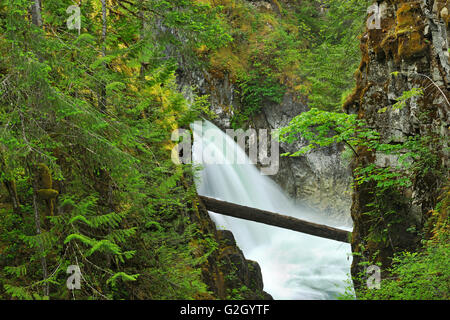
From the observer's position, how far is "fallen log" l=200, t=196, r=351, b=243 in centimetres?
958

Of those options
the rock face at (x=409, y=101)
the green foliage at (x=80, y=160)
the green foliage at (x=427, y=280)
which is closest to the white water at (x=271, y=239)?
the rock face at (x=409, y=101)

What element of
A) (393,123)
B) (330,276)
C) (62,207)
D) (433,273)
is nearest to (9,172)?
(62,207)

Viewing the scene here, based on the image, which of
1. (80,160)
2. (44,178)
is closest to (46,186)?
(44,178)

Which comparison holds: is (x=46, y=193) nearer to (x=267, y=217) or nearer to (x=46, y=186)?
(x=46, y=186)

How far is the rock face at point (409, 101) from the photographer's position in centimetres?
621

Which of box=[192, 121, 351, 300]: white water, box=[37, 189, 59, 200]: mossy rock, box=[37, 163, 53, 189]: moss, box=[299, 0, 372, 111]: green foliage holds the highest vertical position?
box=[299, 0, 372, 111]: green foliage

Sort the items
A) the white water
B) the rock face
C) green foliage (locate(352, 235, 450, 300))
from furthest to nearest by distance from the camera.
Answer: the white water < the rock face < green foliage (locate(352, 235, 450, 300))

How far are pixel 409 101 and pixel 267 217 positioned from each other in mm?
4892

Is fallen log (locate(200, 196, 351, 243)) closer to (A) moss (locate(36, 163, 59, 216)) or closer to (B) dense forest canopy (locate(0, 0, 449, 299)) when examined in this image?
(B) dense forest canopy (locate(0, 0, 449, 299))

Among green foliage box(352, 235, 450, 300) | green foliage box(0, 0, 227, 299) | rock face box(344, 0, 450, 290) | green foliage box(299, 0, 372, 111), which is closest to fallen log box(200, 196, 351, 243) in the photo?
rock face box(344, 0, 450, 290)

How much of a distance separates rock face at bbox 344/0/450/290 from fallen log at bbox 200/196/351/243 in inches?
68.8

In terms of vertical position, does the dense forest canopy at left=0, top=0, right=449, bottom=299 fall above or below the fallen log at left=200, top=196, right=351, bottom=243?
above

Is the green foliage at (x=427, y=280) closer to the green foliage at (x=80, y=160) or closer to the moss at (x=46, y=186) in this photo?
the green foliage at (x=80, y=160)

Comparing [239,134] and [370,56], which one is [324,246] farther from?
[370,56]
